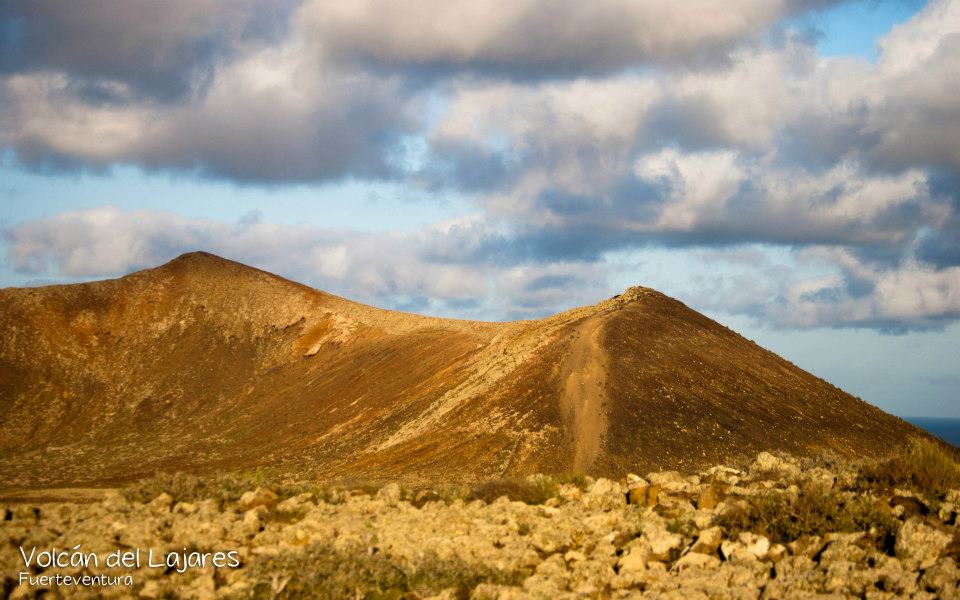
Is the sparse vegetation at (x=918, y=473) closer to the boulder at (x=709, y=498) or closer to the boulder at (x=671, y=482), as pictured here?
the boulder at (x=709, y=498)

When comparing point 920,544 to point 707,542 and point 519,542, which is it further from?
point 519,542

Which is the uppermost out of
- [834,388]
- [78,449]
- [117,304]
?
[117,304]

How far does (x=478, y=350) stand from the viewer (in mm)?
56906

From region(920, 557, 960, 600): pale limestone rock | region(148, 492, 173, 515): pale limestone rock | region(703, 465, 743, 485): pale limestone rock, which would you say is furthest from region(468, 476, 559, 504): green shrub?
region(920, 557, 960, 600): pale limestone rock

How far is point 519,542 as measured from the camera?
13.7m

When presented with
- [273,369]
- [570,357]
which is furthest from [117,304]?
[570,357]

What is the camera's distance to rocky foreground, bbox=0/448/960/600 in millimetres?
11344

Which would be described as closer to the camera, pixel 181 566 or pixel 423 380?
pixel 181 566

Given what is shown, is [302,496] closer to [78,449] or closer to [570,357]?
[570,357]

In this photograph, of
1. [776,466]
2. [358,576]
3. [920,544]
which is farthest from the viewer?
[776,466]

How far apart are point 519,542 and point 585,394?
99.9 feet

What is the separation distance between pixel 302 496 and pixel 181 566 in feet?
11.7

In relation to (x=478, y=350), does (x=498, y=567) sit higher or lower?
lower

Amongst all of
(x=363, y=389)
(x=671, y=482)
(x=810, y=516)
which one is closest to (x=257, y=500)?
(x=671, y=482)
